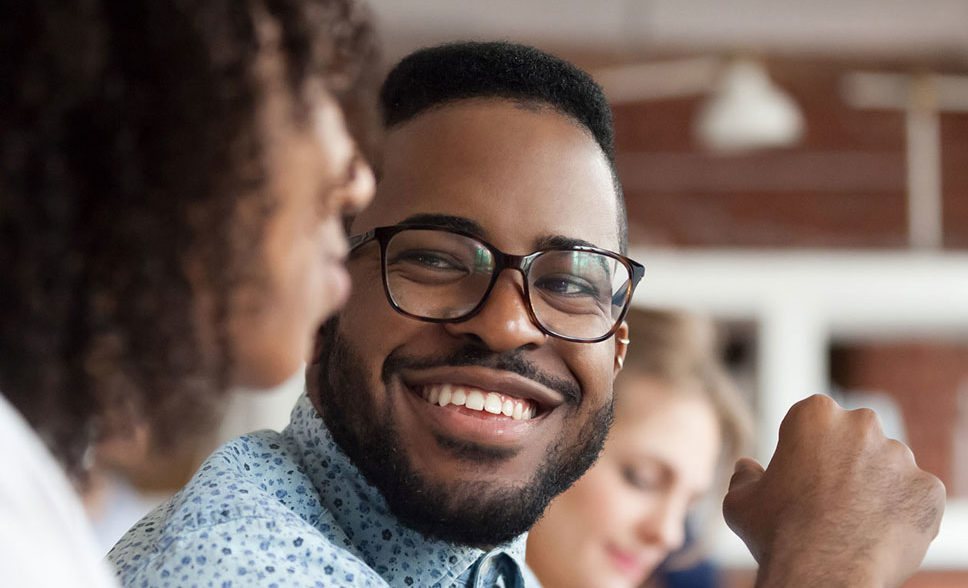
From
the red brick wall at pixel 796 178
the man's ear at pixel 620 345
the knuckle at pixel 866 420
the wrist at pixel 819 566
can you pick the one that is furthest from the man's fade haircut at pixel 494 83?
the red brick wall at pixel 796 178

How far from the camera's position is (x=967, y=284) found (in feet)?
14.6

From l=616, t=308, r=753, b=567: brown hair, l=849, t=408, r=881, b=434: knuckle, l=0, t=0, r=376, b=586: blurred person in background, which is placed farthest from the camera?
l=616, t=308, r=753, b=567: brown hair

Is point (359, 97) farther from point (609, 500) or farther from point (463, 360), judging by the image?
point (609, 500)

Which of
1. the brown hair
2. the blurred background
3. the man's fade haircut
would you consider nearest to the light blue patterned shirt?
the man's fade haircut

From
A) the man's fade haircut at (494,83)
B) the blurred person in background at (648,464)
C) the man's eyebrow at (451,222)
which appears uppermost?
the man's fade haircut at (494,83)

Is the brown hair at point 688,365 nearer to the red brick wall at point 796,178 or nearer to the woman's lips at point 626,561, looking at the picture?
the woman's lips at point 626,561

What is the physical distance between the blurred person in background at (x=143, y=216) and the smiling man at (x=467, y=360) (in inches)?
14.0

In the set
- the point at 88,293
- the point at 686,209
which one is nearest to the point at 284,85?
the point at 88,293

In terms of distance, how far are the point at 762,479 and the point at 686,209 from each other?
14.1 feet

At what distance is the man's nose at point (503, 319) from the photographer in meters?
1.20

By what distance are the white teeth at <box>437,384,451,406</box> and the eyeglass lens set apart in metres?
0.08

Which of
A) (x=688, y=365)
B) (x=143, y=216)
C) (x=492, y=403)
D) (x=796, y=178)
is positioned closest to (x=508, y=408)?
(x=492, y=403)

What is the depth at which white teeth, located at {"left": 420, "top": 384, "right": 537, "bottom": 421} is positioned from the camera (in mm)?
1214

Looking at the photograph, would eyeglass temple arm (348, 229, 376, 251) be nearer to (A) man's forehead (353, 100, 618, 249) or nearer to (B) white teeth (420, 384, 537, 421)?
(A) man's forehead (353, 100, 618, 249)
